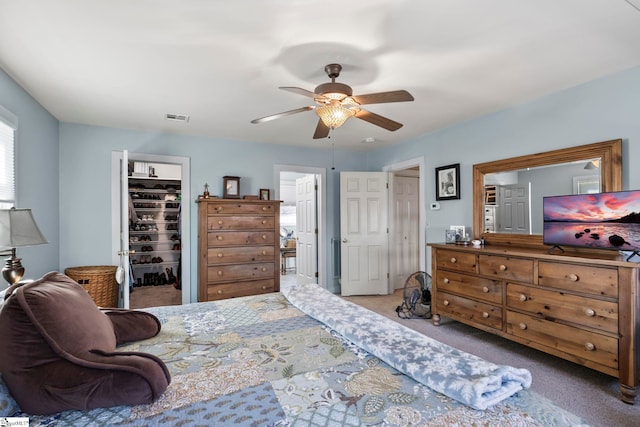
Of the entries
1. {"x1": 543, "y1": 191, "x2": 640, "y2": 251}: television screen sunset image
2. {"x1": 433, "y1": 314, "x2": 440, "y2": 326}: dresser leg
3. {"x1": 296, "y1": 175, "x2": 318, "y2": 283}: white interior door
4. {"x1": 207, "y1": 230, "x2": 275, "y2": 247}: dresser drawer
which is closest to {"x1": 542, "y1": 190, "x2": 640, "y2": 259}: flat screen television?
{"x1": 543, "y1": 191, "x2": 640, "y2": 251}: television screen sunset image

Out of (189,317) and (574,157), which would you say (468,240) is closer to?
(574,157)

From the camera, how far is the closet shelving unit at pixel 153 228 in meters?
6.22

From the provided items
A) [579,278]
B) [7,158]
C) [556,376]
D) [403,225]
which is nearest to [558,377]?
[556,376]

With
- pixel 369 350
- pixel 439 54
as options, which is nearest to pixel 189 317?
pixel 369 350

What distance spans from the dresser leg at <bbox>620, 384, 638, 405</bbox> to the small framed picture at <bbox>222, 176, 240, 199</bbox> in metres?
4.13

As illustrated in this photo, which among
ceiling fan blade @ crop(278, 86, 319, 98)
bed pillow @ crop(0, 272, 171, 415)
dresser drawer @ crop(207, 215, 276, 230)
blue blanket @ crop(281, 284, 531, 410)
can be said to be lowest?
blue blanket @ crop(281, 284, 531, 410)

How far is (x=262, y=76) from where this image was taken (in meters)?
2.56

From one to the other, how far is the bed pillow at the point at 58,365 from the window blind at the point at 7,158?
70.7 inches

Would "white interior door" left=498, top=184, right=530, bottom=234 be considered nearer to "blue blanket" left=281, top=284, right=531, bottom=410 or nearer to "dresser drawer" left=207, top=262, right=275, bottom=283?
"blue blanket" left=281, top=284, right=531, bottom=410

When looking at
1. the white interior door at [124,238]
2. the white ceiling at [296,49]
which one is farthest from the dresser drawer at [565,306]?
the white interior door at [124,238]

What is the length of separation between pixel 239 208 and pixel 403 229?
2940 millimetres

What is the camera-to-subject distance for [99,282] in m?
3.45

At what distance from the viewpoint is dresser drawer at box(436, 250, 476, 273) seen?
10.5 ft

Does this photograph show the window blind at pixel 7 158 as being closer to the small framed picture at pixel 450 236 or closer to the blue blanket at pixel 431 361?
the blue blanket at pixel 431 361
